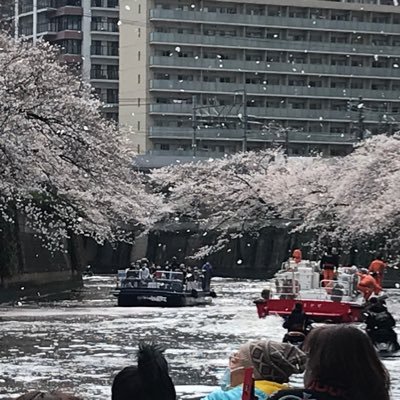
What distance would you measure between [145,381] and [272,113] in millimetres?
81275

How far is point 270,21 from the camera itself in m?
85.2

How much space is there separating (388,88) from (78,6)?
1010 inches

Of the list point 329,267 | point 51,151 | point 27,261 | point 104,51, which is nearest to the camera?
point 329,267

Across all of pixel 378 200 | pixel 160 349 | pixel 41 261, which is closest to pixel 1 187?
pixel 41 261

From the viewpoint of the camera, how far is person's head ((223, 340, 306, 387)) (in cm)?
518

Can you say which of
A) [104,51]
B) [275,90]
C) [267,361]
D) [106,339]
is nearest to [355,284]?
[106,339]

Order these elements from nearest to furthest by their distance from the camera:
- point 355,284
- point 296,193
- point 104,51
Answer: point 355,284
point 296,193
point 104,51

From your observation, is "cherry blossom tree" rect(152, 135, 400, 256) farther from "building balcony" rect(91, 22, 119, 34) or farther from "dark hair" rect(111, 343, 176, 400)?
"dark hair" rect(111, 343, 176, 400)

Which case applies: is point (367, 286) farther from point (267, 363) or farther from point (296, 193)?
point (296, 193)

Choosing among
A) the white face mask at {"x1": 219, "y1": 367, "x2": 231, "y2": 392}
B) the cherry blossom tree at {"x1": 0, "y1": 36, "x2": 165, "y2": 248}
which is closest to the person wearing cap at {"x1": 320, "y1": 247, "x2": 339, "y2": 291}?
the cherry blossom tree at {"x1": 0, "y1": 36, "x2": 165, "y2": 248}

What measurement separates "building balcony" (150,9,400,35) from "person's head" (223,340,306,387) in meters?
79.5

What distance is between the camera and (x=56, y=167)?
32.3 m

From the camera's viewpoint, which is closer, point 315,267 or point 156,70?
point 315,267

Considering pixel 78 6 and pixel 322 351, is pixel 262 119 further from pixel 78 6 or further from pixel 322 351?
pixel 322 351
